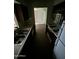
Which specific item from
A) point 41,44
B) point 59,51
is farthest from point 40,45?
point 59,51

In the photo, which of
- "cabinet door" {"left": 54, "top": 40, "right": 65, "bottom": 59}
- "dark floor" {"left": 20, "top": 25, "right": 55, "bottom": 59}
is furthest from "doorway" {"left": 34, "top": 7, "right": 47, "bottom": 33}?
"cabinet door" {"left": 54, "top": 40, "right": 65, "bottom": 59}

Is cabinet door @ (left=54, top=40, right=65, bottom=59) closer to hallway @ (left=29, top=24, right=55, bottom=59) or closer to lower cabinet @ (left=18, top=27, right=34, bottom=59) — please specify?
hallway @ (left=29, top=24, right=55, bottom=59)

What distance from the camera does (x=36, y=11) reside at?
0.99 meters

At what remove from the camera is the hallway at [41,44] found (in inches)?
38.0

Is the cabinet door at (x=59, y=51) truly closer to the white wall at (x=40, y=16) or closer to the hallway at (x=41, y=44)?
the hallway at (x=41, y=44)

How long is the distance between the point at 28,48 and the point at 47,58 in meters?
0.14

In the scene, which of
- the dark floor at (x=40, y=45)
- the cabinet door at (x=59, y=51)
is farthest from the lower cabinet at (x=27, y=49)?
the cabinet door at (x=59, y=51)

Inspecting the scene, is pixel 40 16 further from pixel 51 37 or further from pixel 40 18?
pixel 51 37

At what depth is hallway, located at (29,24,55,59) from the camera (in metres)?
0.96

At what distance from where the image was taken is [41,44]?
3.23ft
